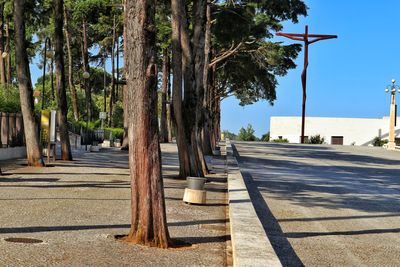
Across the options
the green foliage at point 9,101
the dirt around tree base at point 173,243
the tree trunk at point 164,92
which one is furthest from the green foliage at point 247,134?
the dirt around tree base at point 173,243

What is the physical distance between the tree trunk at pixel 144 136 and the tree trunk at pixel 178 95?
949cm

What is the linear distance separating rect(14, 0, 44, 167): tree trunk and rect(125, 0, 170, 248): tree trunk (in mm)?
12105

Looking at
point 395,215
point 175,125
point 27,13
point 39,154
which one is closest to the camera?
point 395,215

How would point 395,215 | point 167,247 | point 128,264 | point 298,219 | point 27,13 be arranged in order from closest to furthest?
point 128,264
point 167,247
point 298,219
point 395,215
point 27,13

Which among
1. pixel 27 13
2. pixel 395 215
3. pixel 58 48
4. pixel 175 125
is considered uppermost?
pixel 27 13

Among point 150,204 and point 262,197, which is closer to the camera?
point 150,204

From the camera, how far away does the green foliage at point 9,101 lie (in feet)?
83.5

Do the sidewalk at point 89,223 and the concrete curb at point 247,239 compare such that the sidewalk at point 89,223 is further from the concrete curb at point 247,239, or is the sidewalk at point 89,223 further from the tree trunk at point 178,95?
the tree trunk at point 178,95

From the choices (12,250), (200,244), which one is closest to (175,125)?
(200,244)

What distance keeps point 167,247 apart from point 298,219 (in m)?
5.06

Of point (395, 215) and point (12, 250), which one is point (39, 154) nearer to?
point (395, 215)

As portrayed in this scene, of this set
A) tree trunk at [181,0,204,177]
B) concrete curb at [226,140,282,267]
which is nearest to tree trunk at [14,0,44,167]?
tree trunk at [181,0,204,177]

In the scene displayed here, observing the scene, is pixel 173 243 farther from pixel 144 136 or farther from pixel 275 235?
pixel 275 235

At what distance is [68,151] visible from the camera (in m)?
23.5
